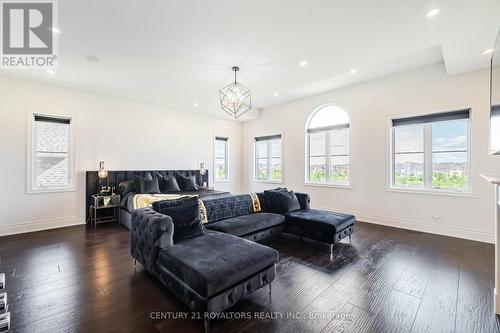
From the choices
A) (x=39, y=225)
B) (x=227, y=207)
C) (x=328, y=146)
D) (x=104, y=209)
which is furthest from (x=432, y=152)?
(x=39, y=225)

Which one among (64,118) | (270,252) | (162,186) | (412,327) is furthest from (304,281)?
(64,118)

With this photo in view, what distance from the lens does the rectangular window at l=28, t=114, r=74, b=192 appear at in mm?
4324

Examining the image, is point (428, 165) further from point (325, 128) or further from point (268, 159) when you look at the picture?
point (268, 159)

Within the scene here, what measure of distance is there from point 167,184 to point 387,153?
5.10 meters

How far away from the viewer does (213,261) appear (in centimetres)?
187

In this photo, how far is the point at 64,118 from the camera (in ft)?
15.2

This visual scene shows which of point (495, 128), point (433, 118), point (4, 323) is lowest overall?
point (4, 323)

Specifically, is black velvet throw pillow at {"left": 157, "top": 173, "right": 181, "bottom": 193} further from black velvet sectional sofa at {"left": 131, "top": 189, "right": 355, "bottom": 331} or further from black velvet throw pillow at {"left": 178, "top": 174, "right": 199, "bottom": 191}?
black velvet sectional sofa at {"left": 131, "top": 189, "right": 355, "bottom": 331}

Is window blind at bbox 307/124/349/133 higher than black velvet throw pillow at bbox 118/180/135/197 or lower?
higher

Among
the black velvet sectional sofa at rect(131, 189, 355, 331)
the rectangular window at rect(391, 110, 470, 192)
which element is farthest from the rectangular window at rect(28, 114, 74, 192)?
the rectangular window at rect(391, 110, 470, 192)

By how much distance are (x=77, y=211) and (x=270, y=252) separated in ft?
15.6

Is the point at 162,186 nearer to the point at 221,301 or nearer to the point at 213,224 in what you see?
the point at 213,224

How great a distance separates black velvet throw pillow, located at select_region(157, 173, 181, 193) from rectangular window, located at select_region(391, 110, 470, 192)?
5.02 meters

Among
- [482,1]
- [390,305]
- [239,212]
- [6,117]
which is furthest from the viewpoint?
[6,117]
